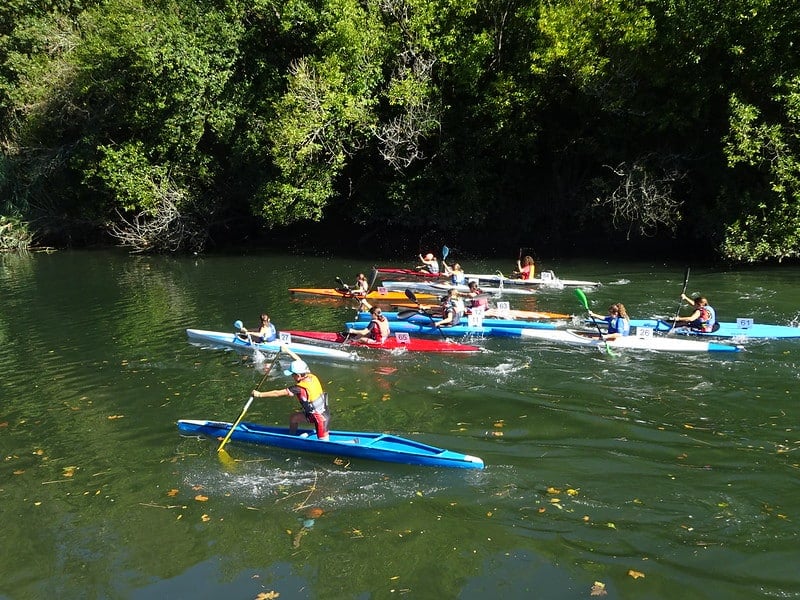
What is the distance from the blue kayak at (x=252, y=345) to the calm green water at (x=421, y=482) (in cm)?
43

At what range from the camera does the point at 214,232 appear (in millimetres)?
39750

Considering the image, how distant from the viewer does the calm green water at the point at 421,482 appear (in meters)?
7.62

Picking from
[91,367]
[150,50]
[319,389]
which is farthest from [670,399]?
[150,50]

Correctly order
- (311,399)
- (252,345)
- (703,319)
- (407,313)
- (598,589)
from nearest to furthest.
→ (598,589), (311,399), (703,319), (252,345), (407,313)

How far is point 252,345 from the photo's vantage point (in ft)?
55.1

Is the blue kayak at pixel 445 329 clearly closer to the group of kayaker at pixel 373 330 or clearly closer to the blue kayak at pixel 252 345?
the group of kayaker at pixel 373 330

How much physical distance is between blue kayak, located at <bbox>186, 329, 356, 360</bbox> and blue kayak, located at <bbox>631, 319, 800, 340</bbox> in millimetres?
8280

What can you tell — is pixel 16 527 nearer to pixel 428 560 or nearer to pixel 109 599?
pixel 109 599

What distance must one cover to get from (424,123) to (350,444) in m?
21.8

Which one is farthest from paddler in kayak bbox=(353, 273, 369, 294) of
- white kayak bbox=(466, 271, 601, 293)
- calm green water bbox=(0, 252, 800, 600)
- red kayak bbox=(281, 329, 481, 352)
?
calm green water bbox=(0, 252, 800, 600)

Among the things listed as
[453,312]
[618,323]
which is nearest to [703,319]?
[618,323]

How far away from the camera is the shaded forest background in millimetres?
24812

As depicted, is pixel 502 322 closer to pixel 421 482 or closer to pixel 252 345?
pixel 252 345

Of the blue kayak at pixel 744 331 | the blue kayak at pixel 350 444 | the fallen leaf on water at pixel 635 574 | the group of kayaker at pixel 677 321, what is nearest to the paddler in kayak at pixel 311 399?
the blue kayak at pixel 350 444
